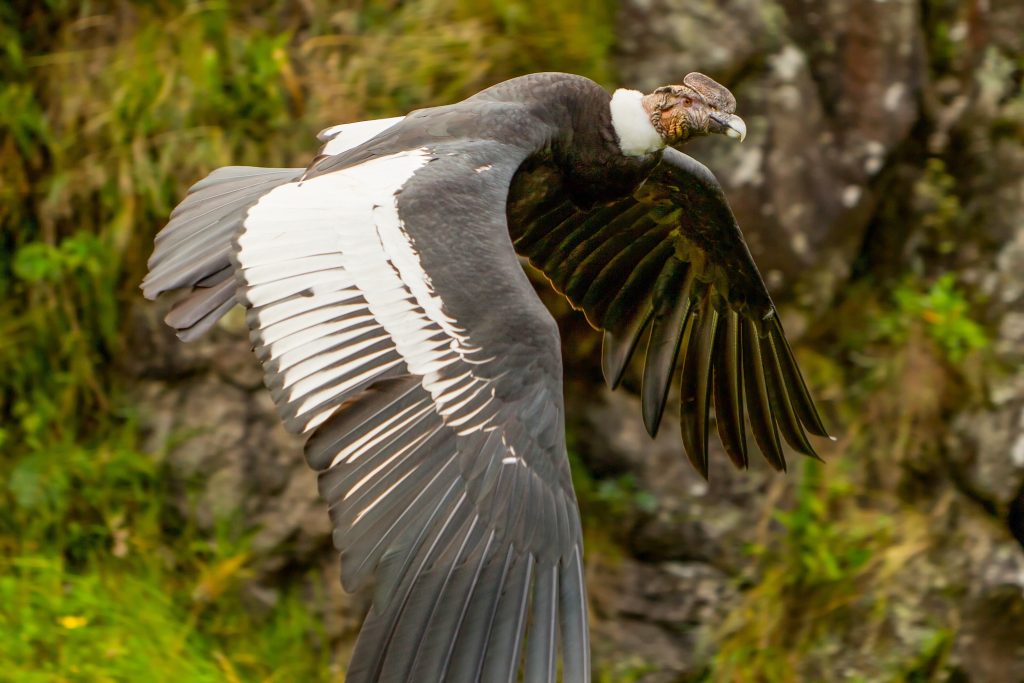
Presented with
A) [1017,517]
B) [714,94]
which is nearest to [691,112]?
[714,94]

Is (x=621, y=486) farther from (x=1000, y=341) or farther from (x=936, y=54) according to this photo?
(x=936, y=54)

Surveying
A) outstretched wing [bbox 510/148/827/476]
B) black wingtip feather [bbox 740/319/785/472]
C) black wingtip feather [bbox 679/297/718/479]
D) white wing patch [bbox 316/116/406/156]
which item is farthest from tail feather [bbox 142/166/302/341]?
black wingtip feather [bbox 740/319/785/472]

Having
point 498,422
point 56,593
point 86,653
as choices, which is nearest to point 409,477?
point 498,422

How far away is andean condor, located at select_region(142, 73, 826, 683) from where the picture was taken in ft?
8.27

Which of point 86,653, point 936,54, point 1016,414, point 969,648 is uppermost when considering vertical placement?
point 936,54

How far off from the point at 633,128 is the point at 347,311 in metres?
1.10

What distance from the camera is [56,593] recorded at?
423cm

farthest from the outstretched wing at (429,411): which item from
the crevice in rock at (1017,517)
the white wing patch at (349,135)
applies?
the crevice in rock at (1017,517)

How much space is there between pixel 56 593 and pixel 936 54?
3.44m

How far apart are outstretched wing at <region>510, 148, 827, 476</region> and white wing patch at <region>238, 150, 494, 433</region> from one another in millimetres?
863

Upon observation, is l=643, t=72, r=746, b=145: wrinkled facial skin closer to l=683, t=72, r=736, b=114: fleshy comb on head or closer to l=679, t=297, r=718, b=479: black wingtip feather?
l=683, t=72, r=736, b=114: fleshy comb on head

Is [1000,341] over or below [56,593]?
over

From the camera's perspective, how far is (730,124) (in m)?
3.56

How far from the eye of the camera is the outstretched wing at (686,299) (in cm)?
383
